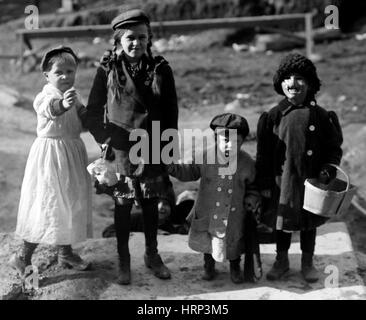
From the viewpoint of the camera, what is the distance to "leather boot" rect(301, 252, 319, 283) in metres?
4.19

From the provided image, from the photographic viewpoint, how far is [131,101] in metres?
3.95

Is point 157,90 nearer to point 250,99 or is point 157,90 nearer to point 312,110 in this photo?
point 312,110

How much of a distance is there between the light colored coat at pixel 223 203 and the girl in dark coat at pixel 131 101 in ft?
0.86

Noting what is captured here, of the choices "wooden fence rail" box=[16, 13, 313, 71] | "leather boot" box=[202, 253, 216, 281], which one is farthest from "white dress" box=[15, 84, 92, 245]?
"wooden fence rail" box=[16, 13, 313, 71]

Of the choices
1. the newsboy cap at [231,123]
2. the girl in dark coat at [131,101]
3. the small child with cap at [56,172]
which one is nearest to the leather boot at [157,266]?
the girl in dark coat at [131,101]

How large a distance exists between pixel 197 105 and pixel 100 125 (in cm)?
565

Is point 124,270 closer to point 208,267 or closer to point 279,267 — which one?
point 208,267

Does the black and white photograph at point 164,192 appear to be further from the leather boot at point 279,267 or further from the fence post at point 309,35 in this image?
the fence post at point 309,35

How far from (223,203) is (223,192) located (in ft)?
0.23

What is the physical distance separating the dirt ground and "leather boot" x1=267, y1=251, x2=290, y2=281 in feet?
4.92

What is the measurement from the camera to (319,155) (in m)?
4.06
